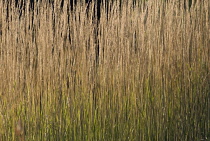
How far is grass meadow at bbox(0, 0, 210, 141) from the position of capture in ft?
9.25

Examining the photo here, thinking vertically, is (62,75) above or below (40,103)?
above

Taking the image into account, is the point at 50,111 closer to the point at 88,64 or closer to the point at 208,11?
the point at 88,64

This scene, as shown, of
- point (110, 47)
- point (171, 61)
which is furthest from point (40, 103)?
point (171, 61)

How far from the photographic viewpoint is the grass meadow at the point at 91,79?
2820 mm

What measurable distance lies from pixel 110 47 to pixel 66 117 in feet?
2.29

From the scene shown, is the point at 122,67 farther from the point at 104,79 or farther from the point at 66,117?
the point at 66,117

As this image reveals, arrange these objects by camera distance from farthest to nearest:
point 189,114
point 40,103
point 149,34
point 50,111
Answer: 1. point 189,114
2. point 149,34
3. point 40,103
4. point 50,111

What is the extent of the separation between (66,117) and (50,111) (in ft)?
0.45

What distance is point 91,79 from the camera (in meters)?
2.91

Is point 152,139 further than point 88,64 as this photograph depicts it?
Yes

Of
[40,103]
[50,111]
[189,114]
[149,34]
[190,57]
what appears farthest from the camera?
[190,57]

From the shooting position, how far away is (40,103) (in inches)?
117

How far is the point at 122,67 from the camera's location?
3.09 m

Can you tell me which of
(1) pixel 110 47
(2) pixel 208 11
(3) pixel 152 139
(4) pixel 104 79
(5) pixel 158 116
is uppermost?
(2) pixel 208 11
